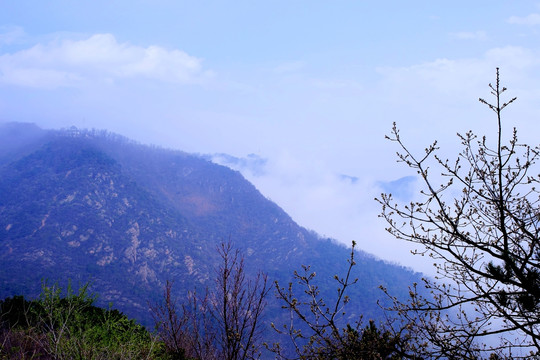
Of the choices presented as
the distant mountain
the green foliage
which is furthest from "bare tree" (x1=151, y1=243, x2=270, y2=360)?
the distant mountain

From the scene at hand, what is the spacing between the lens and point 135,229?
126 metres

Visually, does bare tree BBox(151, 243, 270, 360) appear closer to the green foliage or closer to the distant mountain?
the green foliage

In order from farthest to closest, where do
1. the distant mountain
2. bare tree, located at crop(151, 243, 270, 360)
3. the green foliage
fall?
the distant mountain, the green foliage, bare tree, located at crop(151, 243, 270, 360)

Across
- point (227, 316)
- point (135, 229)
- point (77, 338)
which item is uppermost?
point (227, 316)

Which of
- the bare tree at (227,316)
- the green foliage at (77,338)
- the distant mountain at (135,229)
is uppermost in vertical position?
the bare tree at (227,316)

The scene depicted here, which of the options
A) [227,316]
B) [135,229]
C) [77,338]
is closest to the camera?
[227,316]

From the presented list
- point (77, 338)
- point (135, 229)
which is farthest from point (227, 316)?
point (135, 229)

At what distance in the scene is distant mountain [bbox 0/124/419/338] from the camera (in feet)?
328

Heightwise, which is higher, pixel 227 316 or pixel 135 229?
pixel 227 316

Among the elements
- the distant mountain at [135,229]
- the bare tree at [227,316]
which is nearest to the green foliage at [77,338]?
the bare tree at [227,316]

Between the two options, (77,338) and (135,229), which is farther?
(135,229)

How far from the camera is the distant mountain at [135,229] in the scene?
3935 inches

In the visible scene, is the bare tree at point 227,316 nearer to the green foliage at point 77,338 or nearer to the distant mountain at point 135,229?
the green foliage at point 77,338

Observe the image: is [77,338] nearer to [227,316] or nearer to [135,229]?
[227,316]
